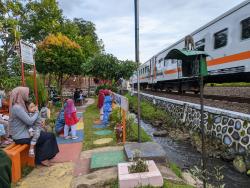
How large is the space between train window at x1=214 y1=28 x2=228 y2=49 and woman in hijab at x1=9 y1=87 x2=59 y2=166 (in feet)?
24.8

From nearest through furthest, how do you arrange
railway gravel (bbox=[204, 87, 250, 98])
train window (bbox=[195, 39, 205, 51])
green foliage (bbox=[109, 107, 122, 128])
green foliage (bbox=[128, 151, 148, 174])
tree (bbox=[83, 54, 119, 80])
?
1. green foliage (bbox=[128, 151, 148, 174])
2. green foliage (bbox=[109, 107, 122, 128])
3. train window (bbox=[195, 39, 205, 51])
4. tree (bbox=[83, 54, 119, 80])
5. railway gravel (bbox=[204, 87, 250, 98])

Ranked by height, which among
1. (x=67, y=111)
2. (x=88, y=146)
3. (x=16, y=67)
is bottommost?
(x=88, y=146)

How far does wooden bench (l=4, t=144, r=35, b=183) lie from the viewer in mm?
4689

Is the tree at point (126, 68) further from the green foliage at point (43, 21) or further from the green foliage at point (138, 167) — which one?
the green foliage at point (138, 167)

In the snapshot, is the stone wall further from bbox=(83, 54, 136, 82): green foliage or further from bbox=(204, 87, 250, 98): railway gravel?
bbox=(204, 87, 250, 98): railway gravel

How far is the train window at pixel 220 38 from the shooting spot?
10445 millimetres

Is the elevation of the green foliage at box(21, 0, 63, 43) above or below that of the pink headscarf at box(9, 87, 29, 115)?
above

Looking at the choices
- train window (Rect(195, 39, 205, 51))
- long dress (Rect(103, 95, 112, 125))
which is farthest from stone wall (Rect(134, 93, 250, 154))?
train window (Rect(195, 39, 205, 51))

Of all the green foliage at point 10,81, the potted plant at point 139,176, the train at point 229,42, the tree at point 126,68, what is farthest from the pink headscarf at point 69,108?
the tree at point 126,68

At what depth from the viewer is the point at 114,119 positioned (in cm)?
952

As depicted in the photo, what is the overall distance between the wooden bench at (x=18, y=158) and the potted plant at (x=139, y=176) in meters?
1.77

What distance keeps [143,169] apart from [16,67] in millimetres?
6238

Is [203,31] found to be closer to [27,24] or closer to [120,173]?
[120,173]

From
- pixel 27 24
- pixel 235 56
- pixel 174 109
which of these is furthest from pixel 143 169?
pixel 27 24
